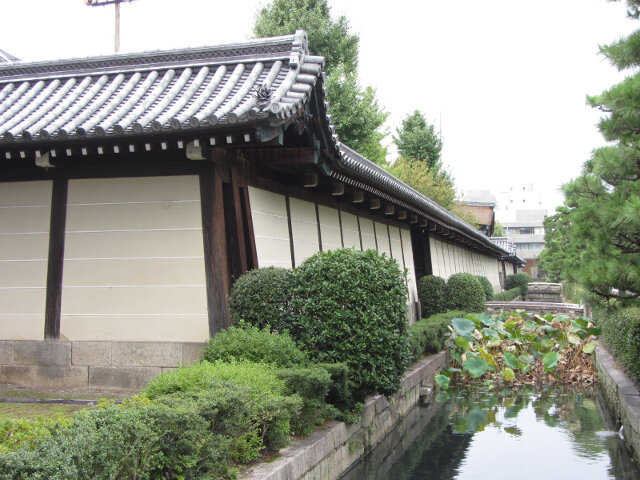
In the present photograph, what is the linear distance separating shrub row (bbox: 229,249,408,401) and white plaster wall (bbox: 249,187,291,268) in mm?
1191

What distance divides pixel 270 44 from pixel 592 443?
7.36 meters

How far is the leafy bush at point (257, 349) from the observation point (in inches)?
283

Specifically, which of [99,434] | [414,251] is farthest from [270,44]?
[414,251]

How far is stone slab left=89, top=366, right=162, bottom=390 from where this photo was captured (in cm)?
858

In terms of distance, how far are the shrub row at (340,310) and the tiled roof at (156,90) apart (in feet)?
6.72

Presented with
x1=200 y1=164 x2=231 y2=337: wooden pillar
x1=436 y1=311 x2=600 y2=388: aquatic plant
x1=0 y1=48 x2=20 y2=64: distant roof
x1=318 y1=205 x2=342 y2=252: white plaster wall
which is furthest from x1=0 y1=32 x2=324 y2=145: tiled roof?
x1=436 y1=311 x2=600 y2=388: aquatic plant

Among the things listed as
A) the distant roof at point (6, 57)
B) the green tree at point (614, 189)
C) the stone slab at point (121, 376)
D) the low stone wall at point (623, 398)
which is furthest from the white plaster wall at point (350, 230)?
the distant roof at point (6, 57)

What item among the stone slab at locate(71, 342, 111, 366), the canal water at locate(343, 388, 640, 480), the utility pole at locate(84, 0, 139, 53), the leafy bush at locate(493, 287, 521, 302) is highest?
the utility pole at locate(84, 0, 139, 53)

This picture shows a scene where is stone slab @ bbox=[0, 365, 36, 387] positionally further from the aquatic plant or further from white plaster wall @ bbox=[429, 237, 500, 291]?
white plaster wall @ bbox=[429, 237, 500, 291]

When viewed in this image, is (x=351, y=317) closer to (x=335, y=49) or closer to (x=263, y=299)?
(x=263, y=299)

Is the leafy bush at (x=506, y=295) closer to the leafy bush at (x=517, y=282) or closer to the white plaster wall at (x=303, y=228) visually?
the leafy bush at (x=517, y=282)

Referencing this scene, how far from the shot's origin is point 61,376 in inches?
346

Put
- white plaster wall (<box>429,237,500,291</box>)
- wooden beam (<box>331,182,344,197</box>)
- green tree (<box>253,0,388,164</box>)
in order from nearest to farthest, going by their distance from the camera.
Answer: wooden beam (<box>331,182,344,197</box>) < white plaster wall (<box>429,237,500,291</box>) < green tree (<box>253,0,388,164</box>)

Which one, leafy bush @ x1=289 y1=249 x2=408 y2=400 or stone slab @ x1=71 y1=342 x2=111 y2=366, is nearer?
leafy bush @ x1=289 y1=249 x2=408 y2=400
